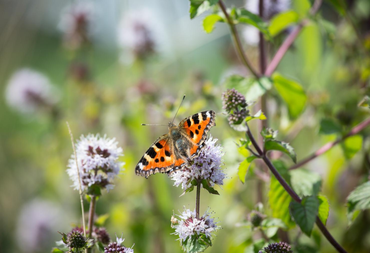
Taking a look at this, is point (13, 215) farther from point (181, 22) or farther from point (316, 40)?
point (316, 40)

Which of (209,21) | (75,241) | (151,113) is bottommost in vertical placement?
(75,241)

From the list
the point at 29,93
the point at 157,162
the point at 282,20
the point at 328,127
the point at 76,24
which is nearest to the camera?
the point at 157,162

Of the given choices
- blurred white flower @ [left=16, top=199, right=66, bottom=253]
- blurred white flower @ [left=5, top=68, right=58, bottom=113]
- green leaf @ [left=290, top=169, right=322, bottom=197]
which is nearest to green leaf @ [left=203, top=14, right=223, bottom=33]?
green leaf @ [left=290, top=169, right=322, bottom=197]

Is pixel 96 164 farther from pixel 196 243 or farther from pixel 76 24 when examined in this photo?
pixel 76 24

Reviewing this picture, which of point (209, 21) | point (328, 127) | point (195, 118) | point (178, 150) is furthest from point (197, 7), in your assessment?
point (328, 127)

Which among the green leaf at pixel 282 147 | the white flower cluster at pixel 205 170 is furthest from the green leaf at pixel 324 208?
the white flower cluster at pixel 205 170

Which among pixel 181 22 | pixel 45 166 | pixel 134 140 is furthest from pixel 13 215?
pixel 181 22

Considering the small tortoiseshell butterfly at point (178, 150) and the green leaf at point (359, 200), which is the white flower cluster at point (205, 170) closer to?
the small tortoiseshell butterfly at point (178, 150)
